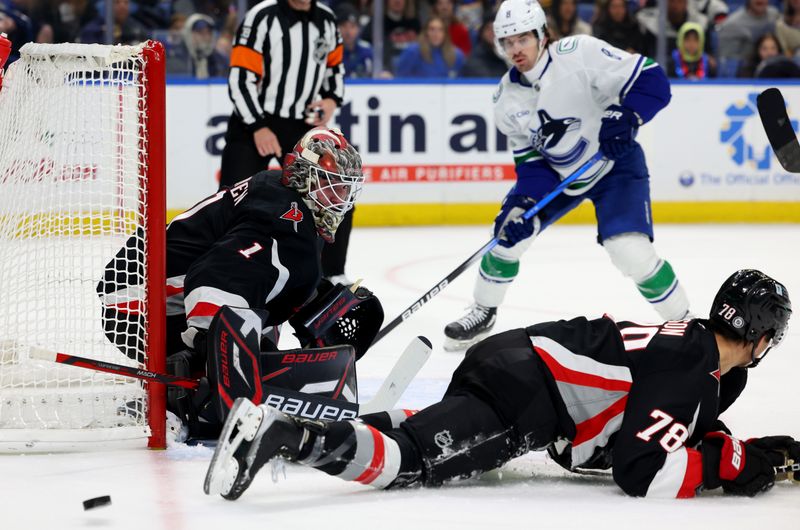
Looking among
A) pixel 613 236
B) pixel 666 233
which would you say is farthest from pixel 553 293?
pixel 666 233

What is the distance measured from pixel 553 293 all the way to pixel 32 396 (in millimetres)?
2902

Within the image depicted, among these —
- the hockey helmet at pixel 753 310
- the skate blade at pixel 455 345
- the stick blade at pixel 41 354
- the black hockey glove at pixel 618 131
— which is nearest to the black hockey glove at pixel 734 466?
the hockey helmet at pixel 753 310

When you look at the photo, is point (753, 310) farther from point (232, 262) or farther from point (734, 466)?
point (232, 262)

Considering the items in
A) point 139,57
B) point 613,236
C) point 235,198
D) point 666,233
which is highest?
point 139,57

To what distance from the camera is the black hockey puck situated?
2.22 meters

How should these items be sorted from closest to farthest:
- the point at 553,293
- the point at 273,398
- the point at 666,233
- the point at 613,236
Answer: the point at 273,398
the point at 613,236
the point at 553,293
the point at 666,233

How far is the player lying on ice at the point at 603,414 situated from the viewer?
2260 millimetres

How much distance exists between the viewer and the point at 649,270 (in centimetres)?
394

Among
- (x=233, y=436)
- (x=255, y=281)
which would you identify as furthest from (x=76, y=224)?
(x=233, y=436)

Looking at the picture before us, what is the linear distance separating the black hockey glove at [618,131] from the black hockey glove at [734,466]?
1.74 meters

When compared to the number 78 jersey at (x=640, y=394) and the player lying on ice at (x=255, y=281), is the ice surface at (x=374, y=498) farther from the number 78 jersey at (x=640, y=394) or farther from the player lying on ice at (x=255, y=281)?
the player lying on ice at (x=255, y=281)

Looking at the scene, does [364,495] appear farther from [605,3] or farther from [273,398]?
[605,3]

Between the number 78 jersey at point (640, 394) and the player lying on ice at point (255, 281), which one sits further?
the player lying on ice at point (255, 281)

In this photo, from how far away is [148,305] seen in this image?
2734 millimetres
